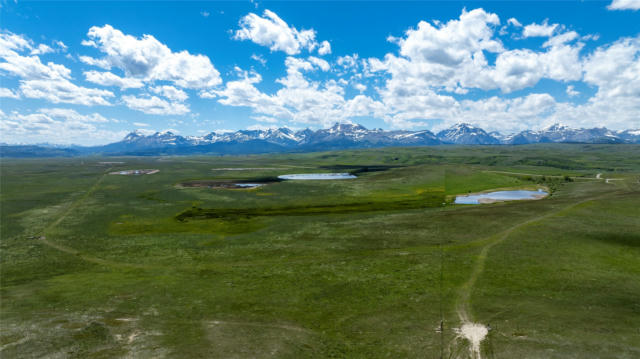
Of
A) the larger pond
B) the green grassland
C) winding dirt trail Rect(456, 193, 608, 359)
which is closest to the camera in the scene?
winding dirt trail Rect(456, 193, 608, 359)

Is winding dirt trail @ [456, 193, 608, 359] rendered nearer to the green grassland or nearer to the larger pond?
the green grassland

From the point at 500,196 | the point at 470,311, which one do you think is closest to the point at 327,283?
the point at 470,311

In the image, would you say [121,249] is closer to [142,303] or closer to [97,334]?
[142,303]

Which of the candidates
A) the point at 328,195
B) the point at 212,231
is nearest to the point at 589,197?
the point at 328,195

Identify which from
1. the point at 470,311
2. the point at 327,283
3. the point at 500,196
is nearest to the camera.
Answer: the point at 470,311

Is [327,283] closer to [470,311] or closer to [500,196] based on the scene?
[470,311]

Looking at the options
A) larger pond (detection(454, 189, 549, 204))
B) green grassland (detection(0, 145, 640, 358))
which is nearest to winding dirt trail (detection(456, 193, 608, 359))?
green grassland (detection(0, 145, 640, 358))
